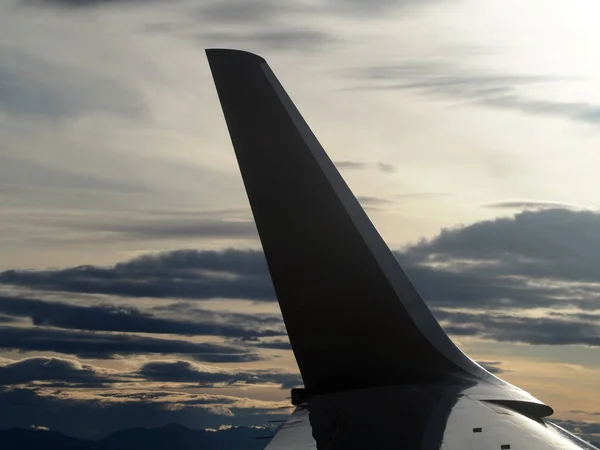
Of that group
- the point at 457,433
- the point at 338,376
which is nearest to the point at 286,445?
the point at 457,433

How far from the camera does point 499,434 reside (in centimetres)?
1673

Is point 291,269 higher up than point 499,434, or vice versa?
point 291,269

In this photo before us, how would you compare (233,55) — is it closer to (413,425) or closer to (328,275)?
(328,275)

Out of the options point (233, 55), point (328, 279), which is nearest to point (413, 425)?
point (328, 279)

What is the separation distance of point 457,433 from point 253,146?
359 inches

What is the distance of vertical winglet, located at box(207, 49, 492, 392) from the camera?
69.3ft

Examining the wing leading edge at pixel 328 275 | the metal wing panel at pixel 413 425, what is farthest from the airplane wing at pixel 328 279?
the metal wing panel at pixel 413 425

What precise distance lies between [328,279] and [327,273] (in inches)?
5.8

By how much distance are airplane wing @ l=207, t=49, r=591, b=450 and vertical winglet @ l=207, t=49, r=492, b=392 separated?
0.08 ft

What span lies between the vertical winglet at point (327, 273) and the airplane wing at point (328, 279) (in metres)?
0.02

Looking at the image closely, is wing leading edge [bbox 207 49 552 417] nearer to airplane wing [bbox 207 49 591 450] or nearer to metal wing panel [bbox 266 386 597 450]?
airplane wing [bbox 207 49 591 450]

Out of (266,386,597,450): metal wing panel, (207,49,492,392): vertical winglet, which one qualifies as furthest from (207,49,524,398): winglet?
(266,386,597,450): metal wing panel

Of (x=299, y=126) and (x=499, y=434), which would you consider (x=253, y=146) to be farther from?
(x=499, y=434)

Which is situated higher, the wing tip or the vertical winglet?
the wing tip
